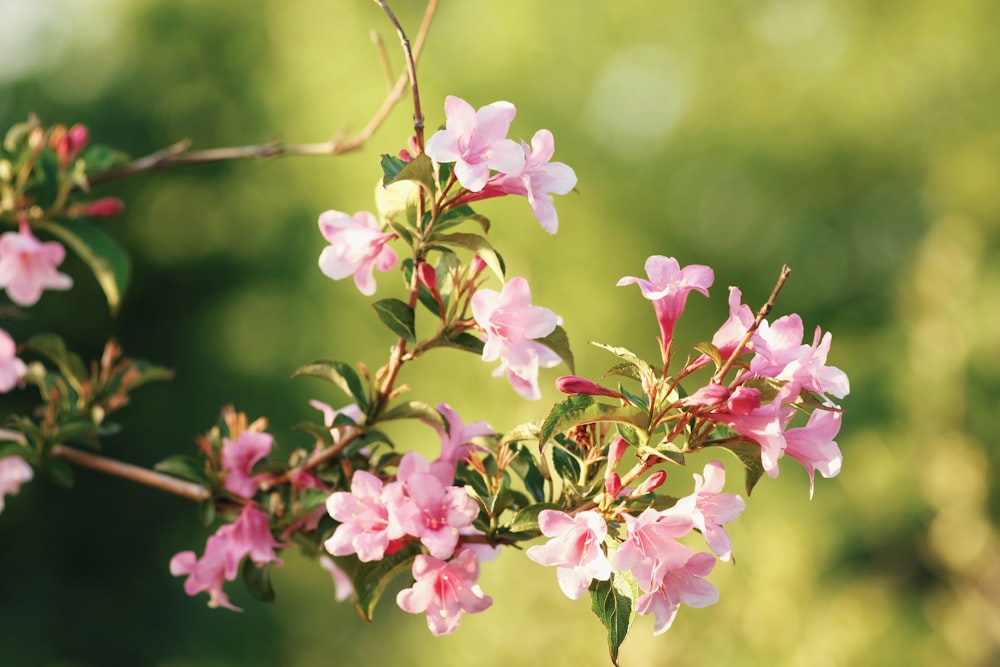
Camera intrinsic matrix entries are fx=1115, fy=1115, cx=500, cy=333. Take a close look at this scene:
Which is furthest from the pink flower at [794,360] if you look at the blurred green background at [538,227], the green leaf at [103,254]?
the blurred green background at [538,227]

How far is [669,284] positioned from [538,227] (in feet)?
19.4

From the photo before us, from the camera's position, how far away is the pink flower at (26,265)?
120 cm

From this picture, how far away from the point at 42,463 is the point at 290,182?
24.3 feet

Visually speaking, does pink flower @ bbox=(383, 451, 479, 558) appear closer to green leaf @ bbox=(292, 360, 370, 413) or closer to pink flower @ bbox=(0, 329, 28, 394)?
green leaf @ bbox=(292, 360, 370, 413)

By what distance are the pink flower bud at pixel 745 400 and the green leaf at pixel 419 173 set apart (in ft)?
0.84

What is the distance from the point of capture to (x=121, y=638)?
23.8 ft

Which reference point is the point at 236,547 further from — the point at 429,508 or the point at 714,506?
the point at 714,506

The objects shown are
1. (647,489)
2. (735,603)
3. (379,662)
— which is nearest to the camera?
(647,489)

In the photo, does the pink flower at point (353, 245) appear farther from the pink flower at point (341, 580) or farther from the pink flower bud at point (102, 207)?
the pink flower bud at point (102, 207)

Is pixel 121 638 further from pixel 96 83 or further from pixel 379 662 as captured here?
pixel 96 83

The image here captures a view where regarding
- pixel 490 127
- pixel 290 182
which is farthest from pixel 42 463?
pixel 290 182

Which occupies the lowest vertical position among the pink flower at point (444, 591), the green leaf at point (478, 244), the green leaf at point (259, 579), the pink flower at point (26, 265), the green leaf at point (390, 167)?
the green leaf at point (259, 579)

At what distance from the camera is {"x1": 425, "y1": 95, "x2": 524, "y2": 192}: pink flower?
74 centimetres

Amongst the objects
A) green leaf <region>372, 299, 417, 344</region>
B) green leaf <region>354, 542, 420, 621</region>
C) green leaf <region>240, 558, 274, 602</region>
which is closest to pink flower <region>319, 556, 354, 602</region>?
green leaf <region>240, 558, 274, 602</region>
